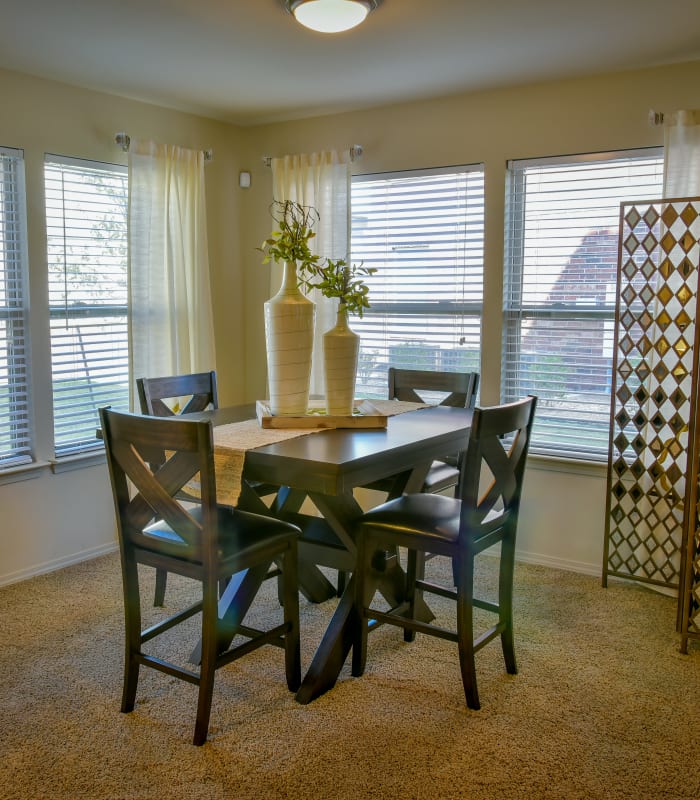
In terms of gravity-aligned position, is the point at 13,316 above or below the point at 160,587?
above

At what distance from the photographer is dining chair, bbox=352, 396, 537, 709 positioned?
2404mm

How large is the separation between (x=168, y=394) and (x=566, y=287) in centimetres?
199

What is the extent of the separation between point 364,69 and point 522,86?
0.82m

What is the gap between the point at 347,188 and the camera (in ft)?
14.0

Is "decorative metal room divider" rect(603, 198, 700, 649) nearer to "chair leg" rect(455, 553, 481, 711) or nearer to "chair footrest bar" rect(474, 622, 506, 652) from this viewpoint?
"chair footrest bar" rect(474, 622, 506, 652)

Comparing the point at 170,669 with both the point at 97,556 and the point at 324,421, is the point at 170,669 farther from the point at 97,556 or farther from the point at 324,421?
the point at 97,556

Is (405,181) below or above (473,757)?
above

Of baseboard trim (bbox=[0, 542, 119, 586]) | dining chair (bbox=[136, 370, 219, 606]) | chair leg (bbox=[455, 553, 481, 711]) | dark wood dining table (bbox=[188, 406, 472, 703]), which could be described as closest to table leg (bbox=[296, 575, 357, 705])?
dark wood dining table (bbox=[188, 406, 472, 703])

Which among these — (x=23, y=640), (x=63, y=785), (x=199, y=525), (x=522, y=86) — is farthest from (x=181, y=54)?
(x=63, y=785)

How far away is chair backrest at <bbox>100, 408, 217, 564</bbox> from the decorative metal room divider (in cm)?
206

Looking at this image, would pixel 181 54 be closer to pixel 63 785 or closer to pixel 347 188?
pixel 347 188

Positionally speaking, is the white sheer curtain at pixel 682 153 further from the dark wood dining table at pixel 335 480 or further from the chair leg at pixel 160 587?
the chair leg at pixel 160 587

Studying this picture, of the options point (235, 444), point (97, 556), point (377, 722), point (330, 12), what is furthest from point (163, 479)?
point (97, 556)

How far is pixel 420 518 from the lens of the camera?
102 inches
